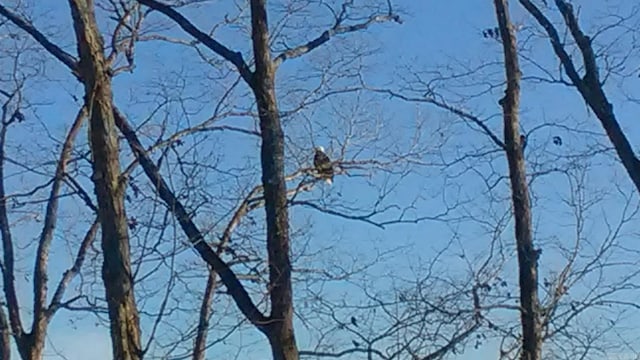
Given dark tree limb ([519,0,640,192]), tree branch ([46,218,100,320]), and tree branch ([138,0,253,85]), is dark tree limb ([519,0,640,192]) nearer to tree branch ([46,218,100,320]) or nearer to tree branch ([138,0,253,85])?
tree branch ([138,0,253,85])

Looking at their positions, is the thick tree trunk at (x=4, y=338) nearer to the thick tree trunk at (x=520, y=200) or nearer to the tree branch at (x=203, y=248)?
the tree branch at (x=203, y=248)

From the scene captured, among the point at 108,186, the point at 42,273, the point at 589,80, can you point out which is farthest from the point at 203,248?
the point at 42,273

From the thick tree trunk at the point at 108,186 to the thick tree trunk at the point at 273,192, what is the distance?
134cm

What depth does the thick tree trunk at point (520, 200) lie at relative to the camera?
9031 millimetres

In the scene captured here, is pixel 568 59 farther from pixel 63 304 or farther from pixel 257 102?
pixel 63 304

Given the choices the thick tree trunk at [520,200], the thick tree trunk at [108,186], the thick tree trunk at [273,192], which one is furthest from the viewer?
the thick tree trunk at [520,200]

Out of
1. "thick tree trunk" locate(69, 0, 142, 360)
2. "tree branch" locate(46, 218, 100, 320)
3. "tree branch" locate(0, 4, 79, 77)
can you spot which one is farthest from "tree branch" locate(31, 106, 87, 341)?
"thick tree trunk" locate(69, 0, 142, 360)

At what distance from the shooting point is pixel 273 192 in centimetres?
845

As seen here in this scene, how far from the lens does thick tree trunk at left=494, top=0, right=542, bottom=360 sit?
9.03 m

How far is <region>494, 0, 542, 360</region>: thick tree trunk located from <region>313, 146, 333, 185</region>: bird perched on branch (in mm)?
1722

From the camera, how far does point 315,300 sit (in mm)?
8844

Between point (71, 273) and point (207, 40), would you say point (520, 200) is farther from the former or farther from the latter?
point (71, 273)

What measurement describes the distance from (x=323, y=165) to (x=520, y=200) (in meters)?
1.92

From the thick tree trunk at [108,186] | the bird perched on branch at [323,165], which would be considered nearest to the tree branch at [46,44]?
the thick tree trunk at [108,186]
